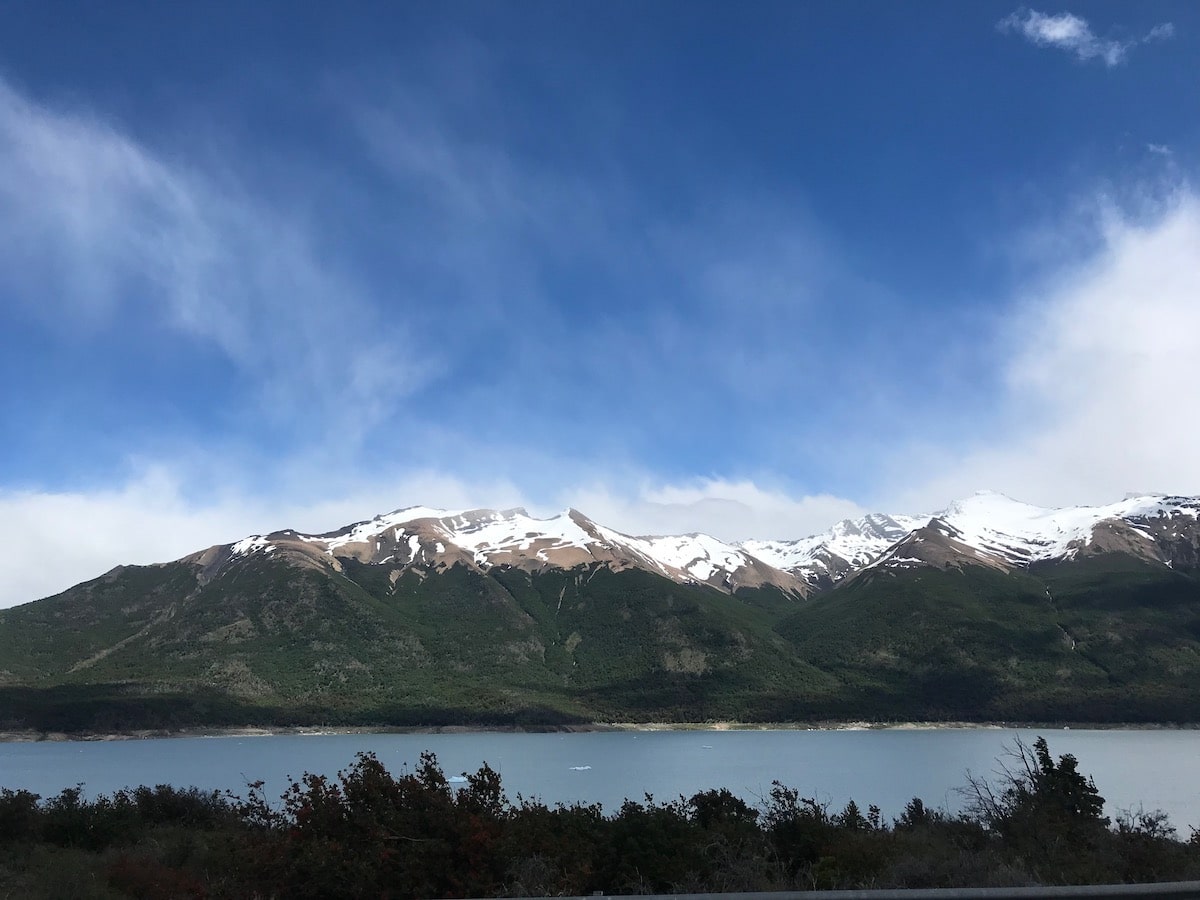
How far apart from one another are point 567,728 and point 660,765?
9359 cm

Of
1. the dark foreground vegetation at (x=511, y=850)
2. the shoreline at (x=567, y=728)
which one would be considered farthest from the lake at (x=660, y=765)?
the dark foreground vegetation at (x=511, y=850)

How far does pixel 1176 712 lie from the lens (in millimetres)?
161125

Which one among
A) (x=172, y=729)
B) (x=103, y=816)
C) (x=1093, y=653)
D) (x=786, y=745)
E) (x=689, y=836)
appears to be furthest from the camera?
(x=1093, y=653)

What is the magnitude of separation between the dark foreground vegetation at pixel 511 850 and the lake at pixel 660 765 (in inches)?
420

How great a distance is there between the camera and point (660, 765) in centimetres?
8388

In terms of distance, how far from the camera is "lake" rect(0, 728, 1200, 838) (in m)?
52.2

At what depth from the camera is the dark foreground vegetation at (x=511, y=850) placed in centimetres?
1126

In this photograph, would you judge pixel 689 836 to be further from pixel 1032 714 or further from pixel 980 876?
pixel 1032 714

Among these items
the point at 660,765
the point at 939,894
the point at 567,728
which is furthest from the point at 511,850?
the point at 567,728

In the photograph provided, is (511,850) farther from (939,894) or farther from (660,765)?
(660,765)

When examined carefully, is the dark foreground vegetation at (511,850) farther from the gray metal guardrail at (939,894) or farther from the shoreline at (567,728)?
the shoreline at (567,728)

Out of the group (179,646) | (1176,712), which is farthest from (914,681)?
(179,646)

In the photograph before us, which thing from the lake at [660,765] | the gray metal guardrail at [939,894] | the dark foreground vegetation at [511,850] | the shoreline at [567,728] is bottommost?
the shoreline at [567,728]

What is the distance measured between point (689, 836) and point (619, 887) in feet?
7.32
